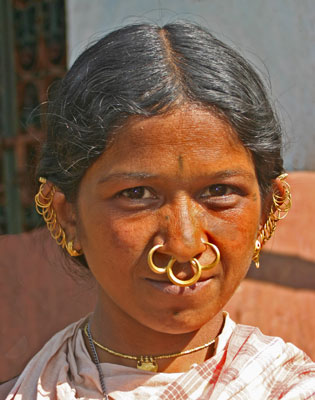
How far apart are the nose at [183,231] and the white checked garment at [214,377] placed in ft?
1.15

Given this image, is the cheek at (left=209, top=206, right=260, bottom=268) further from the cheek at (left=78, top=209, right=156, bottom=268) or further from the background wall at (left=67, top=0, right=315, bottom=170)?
the background wall at (left=67, top=0, right=315, bottom=170)

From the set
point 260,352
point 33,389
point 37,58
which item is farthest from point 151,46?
point 37,58

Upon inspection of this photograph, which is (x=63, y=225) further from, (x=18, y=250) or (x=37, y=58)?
(x=37, y=58)

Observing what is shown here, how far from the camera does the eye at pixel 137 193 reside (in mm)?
1577

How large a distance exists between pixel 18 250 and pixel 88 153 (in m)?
1.67

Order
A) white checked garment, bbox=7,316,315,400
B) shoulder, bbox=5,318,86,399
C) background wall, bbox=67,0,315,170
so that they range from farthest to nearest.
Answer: background wall, bbox=67,0,315,170 → shoulder, bbox=5,318,86,399 → white checked garment, bbox=7,316,315,400

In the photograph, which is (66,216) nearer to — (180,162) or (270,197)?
(180,162)

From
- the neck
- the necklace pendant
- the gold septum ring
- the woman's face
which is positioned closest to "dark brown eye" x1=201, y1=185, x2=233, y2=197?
the woman's face

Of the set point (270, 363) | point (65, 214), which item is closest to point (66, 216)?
point (65, 214)

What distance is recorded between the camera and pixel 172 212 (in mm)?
1536

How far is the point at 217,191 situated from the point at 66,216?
463mm

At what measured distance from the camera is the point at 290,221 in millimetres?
3156

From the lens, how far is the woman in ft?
5.04

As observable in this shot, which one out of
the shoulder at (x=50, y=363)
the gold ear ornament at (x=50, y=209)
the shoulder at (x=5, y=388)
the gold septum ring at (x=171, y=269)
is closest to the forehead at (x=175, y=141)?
the gold septum ring at (x=171, y=269)
